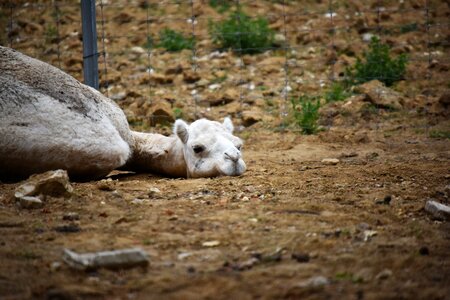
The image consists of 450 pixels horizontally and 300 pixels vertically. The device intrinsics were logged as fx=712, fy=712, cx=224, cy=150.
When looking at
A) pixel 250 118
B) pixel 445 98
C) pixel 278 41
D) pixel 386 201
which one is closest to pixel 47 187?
pixel 386 201

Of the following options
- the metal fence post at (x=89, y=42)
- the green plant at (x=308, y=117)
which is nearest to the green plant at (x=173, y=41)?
the green plant at (x=308, y=117)

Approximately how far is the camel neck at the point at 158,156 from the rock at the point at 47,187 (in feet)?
6.19

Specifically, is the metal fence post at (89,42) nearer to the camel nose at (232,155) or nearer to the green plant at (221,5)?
the camel nose at (232,155)

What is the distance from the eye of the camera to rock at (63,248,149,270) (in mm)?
3756

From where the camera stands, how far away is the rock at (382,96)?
33.7 ft

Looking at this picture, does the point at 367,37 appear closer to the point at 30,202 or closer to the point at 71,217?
the point at 30,202

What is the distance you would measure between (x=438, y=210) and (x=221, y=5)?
10.6m

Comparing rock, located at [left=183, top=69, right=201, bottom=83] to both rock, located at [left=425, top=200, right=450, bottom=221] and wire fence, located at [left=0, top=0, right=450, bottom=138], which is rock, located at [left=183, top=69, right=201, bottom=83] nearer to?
wire fence, located at [left=0, top=0, right=450, bottom=138]

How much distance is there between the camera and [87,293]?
3.46 meters

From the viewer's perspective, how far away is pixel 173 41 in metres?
13.0

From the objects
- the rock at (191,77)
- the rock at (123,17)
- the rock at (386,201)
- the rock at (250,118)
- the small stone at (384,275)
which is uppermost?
the rock at (123,17)

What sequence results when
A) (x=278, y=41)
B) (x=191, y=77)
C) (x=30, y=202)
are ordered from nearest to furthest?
(x=30, y=202) < (x=191, y=77) < (x=278, y=41)

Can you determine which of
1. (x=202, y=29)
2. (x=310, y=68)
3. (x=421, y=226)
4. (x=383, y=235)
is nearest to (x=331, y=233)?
(x=383, y=235)

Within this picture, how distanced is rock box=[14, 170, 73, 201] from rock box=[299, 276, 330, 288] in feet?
8.22
